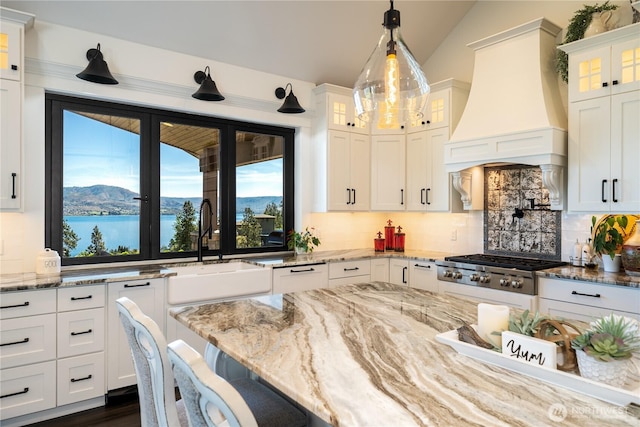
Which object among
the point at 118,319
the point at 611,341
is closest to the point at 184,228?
the point at 118,319

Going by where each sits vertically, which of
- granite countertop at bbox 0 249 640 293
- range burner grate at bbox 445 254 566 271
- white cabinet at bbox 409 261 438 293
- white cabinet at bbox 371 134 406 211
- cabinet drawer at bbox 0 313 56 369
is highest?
white cabinet at bbox 371 134 406 211

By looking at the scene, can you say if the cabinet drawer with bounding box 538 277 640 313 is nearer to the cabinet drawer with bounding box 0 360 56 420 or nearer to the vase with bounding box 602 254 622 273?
the vase with bounding box 602 254 622 273

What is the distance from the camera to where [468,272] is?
3.81 metres

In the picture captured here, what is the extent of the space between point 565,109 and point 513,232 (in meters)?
1.24

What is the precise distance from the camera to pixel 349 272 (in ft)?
14.2

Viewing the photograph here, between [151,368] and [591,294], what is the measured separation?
3.01 meters

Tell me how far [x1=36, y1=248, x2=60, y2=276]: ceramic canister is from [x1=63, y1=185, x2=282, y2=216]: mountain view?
0.46m

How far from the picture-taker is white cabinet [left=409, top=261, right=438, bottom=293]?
4.14 m

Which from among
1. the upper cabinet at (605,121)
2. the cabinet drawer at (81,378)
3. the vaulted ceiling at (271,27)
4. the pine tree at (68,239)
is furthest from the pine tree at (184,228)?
the upper cabinet at (605,121)

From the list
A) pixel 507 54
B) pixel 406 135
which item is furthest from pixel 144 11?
pixel 507 54

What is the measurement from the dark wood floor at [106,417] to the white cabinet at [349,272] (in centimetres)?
204

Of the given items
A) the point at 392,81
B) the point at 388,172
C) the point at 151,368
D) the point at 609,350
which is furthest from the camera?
the point at 388,172

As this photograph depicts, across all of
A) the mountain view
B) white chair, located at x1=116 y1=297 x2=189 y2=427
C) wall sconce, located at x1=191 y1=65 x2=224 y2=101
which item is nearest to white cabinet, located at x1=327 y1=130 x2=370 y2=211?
wall sconce, located at x1=191 y1=65 x2=224 y2=101

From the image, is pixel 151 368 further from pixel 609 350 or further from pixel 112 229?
pixel 112 229
